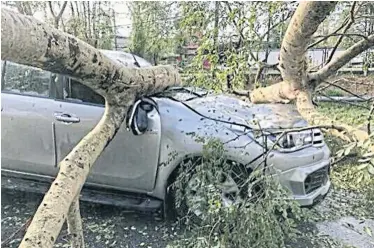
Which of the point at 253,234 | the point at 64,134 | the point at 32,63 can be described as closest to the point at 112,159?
the point at 64,134

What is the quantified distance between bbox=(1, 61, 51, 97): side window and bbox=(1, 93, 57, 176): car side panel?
0.06 meters

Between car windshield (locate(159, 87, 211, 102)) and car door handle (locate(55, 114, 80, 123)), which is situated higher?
car windshield (locate(159, 87, 211, 102))

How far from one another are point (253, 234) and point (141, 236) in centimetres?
113

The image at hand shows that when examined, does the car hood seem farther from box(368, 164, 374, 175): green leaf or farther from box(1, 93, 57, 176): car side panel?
box(368, 164, 374, 175): green leaf

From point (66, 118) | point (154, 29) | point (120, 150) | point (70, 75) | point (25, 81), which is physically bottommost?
point (120, 150)

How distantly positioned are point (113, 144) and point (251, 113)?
118 cm

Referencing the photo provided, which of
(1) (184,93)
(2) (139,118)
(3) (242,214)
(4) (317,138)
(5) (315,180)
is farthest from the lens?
(1) (184,93)

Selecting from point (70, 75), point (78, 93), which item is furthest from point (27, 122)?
point (70, 75)

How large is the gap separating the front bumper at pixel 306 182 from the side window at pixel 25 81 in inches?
82.0

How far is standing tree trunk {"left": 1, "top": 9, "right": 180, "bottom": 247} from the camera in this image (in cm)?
172

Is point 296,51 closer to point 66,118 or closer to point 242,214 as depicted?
point 242,214

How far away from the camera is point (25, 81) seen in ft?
12.6

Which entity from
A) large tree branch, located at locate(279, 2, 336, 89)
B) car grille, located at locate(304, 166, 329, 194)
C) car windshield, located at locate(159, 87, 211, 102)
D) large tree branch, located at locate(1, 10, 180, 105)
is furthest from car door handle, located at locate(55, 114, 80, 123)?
car grille, located at locate(304, 166, 329, 194)

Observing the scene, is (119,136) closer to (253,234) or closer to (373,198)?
(253,234)
